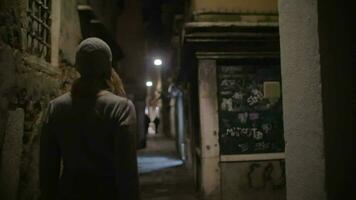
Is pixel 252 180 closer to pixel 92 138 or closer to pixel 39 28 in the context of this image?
pixel 39 28

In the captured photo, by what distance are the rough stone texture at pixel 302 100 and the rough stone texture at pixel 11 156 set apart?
8.29ft

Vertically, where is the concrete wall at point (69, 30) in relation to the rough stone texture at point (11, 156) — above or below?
above

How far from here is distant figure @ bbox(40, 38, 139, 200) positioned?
2244 millimetres

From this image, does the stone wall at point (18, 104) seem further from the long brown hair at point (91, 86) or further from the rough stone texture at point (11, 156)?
the long brown hair at point (91, 86)

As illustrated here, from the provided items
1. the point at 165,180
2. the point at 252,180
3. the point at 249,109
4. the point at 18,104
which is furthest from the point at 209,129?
the point at 18,104

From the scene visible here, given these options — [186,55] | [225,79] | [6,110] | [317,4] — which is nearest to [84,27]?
[186,55]

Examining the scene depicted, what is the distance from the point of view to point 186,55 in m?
7.81

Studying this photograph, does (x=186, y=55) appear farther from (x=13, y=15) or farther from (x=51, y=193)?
(x=51, y=193)

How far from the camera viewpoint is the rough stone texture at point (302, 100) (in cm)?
200

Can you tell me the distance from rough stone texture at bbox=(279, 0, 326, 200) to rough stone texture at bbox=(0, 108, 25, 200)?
99.5 inches

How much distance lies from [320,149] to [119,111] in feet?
4.24

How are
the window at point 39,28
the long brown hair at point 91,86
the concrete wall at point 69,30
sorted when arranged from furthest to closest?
the concrete wall at point 69,30 < the window at point 39,28 < the long brown hair at point 91,86

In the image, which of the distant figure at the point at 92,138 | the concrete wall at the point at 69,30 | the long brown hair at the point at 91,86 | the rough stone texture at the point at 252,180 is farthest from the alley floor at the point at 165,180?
the long brown hair at the point at 91,86

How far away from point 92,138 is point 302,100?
55.4 inches
